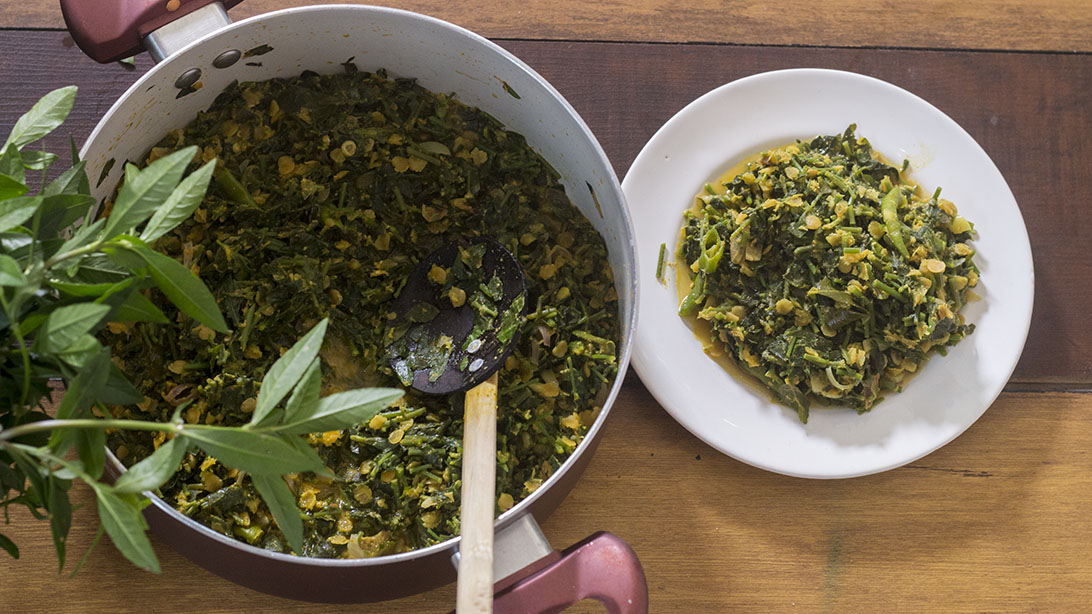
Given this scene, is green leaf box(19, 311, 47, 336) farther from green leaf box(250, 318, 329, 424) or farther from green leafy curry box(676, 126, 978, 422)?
green leafy curry box(676, 126, 978, 422)

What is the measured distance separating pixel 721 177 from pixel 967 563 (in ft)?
2.31

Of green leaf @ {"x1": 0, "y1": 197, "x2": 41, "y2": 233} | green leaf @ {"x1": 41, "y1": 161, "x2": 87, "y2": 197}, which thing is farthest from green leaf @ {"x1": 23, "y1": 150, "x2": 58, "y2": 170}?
green leaf @ {"x1": 0, "y1": 197, "x2": 41, "y2": 233}

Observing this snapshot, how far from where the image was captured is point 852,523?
4.36ft

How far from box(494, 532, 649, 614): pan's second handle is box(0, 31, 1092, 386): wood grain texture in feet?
2.12

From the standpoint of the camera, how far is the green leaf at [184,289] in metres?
0.68

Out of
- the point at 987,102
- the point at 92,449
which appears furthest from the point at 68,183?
the point at 987,102

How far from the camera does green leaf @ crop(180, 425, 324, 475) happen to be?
0.60m

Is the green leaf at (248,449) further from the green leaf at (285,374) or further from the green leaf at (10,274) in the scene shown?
the green leaf at (10,274)

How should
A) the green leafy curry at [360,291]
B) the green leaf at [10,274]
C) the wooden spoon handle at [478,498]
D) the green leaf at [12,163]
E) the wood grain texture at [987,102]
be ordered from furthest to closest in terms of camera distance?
the wood grain texture at [987,102], the green leafy curry at [360,291], the wooden spoon handle at [478,498], the green leaf at [12,163], the green leaf at [10,274]

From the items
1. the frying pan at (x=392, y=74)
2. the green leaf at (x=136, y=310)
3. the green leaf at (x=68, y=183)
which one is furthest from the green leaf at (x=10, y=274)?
the frying pan at (x=392, y=74)

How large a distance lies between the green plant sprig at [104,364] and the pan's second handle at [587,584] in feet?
1.06

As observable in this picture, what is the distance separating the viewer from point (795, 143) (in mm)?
1358

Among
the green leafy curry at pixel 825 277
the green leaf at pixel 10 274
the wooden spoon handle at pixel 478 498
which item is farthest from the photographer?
the green leafy curry at pixel 825 277

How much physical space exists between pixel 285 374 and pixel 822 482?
0.95 meters
